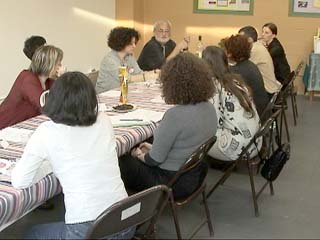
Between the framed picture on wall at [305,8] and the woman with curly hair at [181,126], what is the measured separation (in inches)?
176

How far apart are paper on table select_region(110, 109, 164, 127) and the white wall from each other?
8.43 feet

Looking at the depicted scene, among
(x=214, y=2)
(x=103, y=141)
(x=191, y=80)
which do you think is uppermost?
(x=214, y=2)

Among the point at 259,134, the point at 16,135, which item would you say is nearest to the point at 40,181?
the point at 16,135

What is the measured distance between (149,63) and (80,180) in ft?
10.6

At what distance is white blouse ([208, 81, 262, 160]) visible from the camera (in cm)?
316

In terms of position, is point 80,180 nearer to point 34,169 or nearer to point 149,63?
point 34,169

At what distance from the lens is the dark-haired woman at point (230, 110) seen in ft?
10.3

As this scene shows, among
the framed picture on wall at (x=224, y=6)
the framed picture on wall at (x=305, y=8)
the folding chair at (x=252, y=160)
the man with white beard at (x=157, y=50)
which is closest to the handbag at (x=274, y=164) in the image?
the folding chair at (x=252, y=160)

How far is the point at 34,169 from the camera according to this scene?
6.15 feet

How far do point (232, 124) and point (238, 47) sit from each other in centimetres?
87

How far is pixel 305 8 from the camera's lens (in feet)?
21.6

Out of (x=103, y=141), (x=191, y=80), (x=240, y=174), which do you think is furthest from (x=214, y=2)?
(x=103, y=141)

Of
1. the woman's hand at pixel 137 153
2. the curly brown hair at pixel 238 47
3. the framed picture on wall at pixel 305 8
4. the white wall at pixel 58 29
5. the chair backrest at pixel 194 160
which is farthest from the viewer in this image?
the framed picture on wall at pixel 305 8

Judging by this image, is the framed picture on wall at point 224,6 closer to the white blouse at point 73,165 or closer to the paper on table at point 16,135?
the paper on table at point 16,135
